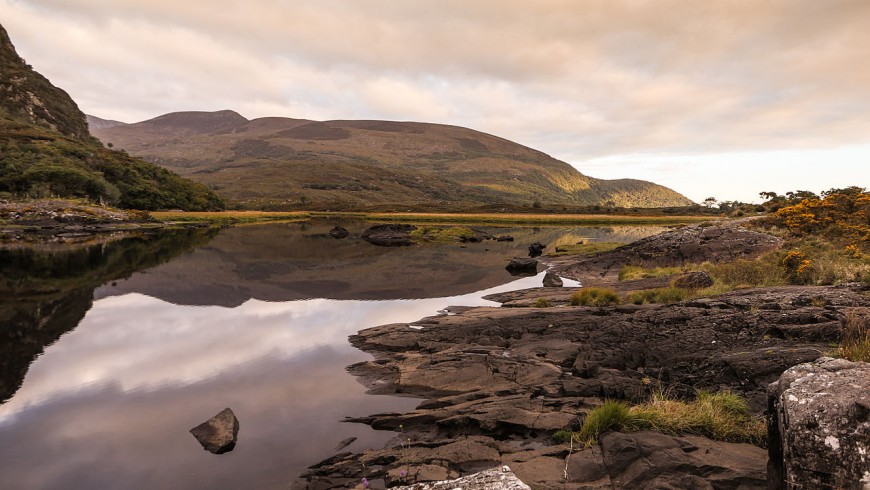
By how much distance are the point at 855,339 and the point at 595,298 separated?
14219 millimetres

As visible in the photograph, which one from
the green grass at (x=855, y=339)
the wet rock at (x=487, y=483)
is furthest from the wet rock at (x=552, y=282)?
the wet rock at (x=487, y=483)

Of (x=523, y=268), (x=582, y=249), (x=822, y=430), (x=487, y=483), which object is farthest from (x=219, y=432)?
(x=582, y=249)

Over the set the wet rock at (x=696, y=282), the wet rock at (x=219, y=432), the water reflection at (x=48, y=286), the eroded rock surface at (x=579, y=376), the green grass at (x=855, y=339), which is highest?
the green grass at (x=855, y=339)

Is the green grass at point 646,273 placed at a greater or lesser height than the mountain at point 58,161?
lesser

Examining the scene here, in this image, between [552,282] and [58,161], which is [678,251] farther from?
[58,161]

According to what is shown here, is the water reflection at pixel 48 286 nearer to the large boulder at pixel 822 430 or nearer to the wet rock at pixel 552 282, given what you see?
the large boulder at pixel 822 430

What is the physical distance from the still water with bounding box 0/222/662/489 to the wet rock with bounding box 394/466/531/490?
5.23 metres

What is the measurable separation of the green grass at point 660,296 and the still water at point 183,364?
10.7 meters

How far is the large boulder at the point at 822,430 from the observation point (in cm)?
535

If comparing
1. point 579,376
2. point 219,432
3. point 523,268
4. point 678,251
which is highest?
point 678,251

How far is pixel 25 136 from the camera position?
111062 millimetres

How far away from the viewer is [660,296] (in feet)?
75.5

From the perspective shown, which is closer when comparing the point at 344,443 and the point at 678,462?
the point at 678,462

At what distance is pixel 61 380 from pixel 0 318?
12.5 meters
